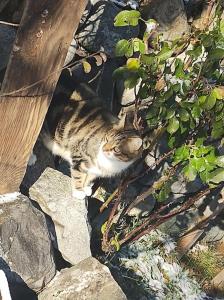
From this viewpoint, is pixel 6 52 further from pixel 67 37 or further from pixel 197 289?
pixel 197 289

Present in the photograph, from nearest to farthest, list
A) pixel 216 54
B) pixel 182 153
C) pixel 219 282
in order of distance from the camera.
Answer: pixel 216 54 < pixel 182 153 < pixel 219 282

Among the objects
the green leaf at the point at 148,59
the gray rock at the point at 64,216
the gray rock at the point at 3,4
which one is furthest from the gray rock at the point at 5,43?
the green leaf at the point at 148,59

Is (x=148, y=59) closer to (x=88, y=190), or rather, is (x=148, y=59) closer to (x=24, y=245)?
(x=24, y=245)

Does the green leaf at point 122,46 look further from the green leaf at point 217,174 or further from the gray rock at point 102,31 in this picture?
the gray rock at point 102,31

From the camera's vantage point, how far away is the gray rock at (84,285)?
361cm

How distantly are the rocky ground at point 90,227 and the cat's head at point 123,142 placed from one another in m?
0.48

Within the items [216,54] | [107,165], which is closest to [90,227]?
[107,165]

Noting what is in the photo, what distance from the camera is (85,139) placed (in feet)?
14.1

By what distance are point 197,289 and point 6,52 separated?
287 centimetres

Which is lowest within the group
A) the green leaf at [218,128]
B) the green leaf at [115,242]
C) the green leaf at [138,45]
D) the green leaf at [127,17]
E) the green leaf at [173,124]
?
the green leaf at [115,242]

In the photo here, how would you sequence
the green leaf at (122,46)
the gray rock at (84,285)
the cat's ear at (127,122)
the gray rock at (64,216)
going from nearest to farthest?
1. the green leaf at (122,46)
2. the gray rock at (84,285)
3. the cat's ear at (127,122)
4. the gray rock at (64,216)

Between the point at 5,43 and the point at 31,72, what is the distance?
48.0 inches

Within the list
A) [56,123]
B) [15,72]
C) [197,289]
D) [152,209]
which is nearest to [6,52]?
[56,123]

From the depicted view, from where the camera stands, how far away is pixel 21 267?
344 centimetres
